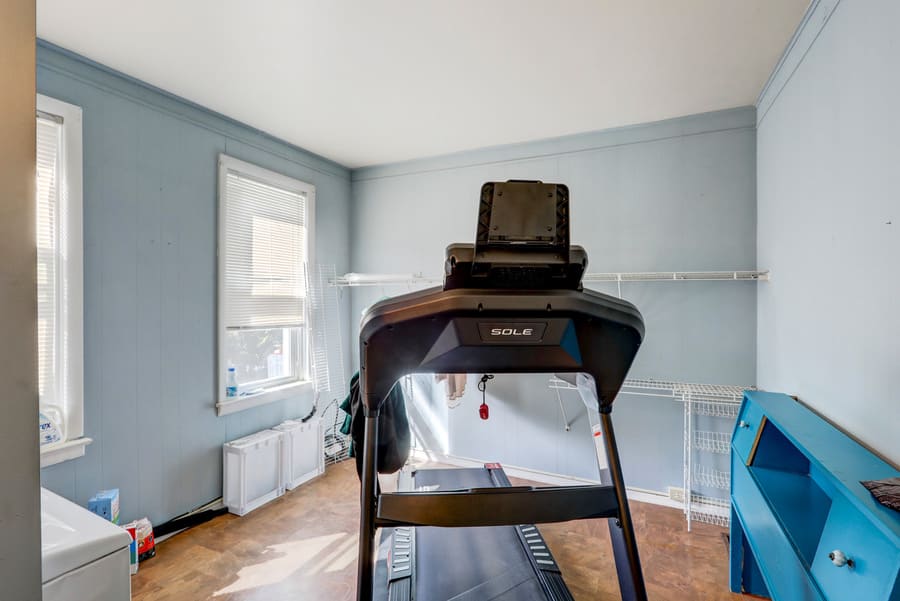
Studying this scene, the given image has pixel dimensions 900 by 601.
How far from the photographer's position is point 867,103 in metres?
1.39

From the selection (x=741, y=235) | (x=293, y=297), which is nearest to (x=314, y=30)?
(x=293, y=297)

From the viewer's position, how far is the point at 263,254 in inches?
128

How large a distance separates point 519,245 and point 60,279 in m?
2.44

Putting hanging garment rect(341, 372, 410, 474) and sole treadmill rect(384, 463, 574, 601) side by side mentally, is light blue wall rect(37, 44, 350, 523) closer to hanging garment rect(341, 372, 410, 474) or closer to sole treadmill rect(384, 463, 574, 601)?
hanging garment rect(341, 372, 410, 474)

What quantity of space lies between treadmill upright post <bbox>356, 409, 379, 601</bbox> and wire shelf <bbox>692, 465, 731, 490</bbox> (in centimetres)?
268

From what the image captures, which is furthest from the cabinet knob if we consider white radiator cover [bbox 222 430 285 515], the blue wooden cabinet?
white radiator cover [bbox 222 430 285 515]

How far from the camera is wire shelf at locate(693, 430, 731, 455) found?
276cm

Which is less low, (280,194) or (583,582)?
(280,194)

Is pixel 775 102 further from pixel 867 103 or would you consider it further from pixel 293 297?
pixel 293 297

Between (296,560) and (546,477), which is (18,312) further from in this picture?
(546,477)

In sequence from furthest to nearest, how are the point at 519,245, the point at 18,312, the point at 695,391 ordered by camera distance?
the point at 695,391 → the point at 519,245 → the point at 18,312

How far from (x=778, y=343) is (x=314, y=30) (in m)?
2.92

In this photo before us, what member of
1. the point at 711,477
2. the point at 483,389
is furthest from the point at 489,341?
the point at 711,477

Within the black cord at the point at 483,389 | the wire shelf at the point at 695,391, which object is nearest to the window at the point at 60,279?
the black cord at the point at 483,389
